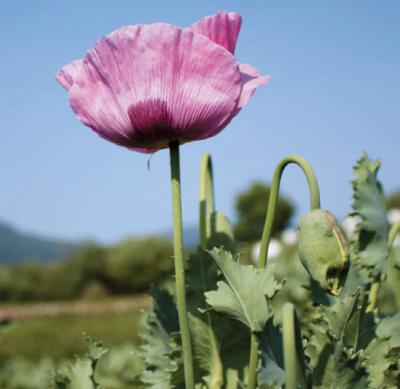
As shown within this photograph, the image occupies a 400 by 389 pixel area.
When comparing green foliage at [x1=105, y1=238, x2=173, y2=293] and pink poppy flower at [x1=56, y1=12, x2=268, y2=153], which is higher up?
green foliage at [x1=105, y1=238, x2=173, y2=293]

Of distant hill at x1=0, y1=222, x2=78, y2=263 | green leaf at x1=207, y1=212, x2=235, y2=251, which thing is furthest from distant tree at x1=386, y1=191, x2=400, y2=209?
distant hill at x1=0, y1=222, x2=78, y2=263

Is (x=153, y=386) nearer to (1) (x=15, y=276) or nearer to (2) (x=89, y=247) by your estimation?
(1) (x=15, y=276)

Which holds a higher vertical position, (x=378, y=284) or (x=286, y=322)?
(x=378, y=284)

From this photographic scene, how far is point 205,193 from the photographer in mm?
803

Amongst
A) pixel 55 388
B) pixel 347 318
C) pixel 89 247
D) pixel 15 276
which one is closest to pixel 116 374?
pixel 55 388

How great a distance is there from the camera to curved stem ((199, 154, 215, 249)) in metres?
0.76

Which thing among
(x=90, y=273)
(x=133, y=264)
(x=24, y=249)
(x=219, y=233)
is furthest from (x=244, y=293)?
(x=24, y=249)

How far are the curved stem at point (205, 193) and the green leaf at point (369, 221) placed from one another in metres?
0.17

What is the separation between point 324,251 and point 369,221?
0.26 m

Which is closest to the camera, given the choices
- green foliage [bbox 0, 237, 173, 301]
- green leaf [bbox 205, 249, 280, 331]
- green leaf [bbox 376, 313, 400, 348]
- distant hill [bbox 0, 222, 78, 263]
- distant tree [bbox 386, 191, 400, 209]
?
green leaf [bbox 205, 249, 280, 331]

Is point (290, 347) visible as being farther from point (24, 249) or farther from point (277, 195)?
point (24, 249)

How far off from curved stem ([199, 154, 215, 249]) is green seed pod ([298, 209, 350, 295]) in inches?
6.4

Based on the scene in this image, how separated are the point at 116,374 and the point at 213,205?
98cm

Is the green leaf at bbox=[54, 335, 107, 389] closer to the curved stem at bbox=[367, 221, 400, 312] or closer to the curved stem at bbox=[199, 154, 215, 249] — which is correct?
the curved stem at bbox=[199, 154, 215, 249]
